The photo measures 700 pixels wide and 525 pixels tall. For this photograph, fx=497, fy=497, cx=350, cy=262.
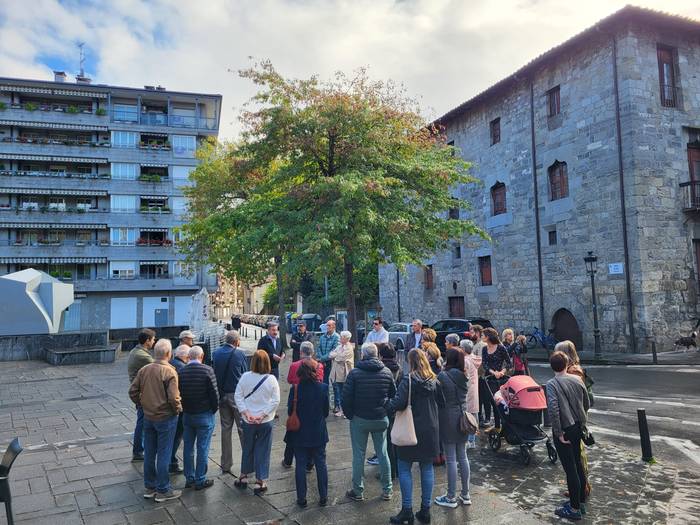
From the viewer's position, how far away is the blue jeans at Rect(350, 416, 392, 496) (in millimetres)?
5336

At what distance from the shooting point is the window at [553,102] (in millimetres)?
22500

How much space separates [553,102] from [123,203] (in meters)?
34.3

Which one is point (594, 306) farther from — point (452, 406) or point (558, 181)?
point (452, 406)

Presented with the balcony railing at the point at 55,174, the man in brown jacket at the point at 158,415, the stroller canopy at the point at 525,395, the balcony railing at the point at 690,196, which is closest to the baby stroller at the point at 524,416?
the stroller canopy at the point at 525,395

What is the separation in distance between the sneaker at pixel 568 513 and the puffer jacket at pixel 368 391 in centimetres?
196

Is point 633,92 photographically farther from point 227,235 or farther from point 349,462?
point 349,462

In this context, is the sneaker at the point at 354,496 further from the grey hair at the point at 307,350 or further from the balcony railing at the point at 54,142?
the balcony railing at the point at 54,142

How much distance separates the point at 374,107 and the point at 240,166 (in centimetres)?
426

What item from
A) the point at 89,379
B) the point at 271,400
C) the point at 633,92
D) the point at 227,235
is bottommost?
Result: the point at 89,379

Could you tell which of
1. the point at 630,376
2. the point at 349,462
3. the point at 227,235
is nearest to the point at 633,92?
the point at 630,376

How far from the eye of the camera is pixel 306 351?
6.04 metres

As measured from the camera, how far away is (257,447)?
18.5 feet

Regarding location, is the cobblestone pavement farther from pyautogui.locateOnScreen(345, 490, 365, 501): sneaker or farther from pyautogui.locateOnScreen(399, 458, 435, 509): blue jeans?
pyautogui.locateOnScreen(399, 458, 435, 509): blue jeans

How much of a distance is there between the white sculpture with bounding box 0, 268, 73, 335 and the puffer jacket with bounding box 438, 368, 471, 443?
81.7 ft
